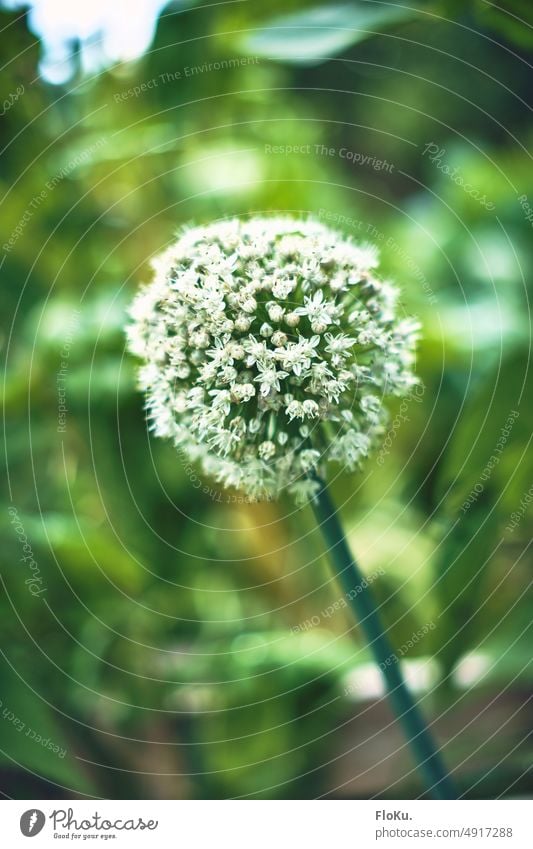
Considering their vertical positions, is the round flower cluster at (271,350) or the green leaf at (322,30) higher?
the green leaf at (322,30)

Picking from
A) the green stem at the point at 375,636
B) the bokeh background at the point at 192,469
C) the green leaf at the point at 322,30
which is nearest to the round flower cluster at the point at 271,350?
the green stem at the point at 375,636

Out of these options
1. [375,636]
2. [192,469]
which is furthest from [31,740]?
[375,636]

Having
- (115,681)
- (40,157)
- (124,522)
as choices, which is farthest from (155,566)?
(40,157)

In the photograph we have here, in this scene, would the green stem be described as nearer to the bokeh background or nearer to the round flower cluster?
the round flower cluster

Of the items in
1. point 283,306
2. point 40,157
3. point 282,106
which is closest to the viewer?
point 283,306

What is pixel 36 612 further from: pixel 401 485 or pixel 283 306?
pixel 283 306
